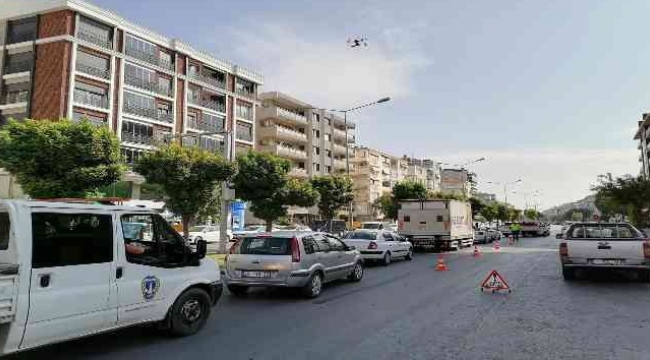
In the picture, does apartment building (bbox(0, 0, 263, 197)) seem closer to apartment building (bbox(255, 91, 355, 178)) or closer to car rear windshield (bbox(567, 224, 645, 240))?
apartment building (bbox(255, 91, 355, 178))

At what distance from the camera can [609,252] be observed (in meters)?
12.3

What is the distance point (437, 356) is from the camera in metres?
6.02

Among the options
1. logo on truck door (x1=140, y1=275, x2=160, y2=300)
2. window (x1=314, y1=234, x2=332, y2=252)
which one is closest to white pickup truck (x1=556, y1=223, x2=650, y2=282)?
window (x1=314, y1=234, x2=332, y2=252)

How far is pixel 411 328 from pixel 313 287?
3483 mm

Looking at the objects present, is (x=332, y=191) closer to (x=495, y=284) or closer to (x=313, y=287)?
(x=495, y=284)

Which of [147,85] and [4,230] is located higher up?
[147,85]

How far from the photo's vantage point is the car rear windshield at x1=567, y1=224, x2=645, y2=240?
13.2 metres

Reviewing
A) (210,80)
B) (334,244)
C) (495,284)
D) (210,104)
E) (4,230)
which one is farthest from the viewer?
(210,80)

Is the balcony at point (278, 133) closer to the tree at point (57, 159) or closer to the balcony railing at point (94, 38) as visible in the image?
the balcony railing at point (94, 38)

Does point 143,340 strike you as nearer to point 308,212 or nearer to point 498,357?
point 498,357

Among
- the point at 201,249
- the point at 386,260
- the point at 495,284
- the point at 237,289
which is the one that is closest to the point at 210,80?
the point at 386,260

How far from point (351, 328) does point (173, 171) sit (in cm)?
1552

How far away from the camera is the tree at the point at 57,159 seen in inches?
771

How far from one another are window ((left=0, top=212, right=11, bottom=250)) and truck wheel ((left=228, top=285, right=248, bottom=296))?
225 inches
